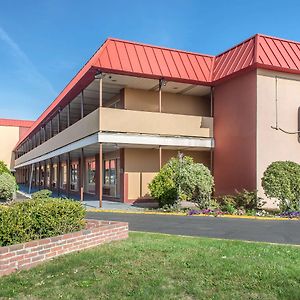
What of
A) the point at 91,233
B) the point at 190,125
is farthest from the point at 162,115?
the point at 91,233

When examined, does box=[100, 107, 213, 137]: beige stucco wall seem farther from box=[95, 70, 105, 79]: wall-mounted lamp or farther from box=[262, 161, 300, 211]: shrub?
box=[262, 161, 300, 211]: shrub

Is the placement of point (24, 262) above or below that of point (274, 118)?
below

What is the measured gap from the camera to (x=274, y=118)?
56.5 ft

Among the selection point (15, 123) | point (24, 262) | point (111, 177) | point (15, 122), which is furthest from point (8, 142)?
point (24, 262)

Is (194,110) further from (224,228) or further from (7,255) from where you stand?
(7,255)

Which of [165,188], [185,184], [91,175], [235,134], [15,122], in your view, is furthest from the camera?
[15,122]

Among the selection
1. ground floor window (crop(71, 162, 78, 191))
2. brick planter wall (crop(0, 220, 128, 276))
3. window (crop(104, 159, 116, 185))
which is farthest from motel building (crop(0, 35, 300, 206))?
ground floor window (crop(71, 162, 78, 191))

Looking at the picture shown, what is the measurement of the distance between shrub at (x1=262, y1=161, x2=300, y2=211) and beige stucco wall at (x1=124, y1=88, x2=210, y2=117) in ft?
26.5

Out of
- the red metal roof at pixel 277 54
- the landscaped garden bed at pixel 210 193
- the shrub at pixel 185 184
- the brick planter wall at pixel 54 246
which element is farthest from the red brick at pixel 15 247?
the red metal roof at pixel 277 54

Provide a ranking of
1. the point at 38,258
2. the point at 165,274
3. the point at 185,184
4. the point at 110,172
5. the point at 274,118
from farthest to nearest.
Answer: the point at 110,172 < the point at 274,118 < the point at 185,184 < the point at 38,258 < the point at 165,274

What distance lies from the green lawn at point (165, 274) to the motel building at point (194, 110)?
1025 centimetres

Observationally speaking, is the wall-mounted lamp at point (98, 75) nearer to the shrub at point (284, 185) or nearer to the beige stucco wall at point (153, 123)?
the beige stucco wall at point (153, 123)

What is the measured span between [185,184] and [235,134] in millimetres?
4173

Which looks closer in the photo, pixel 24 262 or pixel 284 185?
pixel 24 262
